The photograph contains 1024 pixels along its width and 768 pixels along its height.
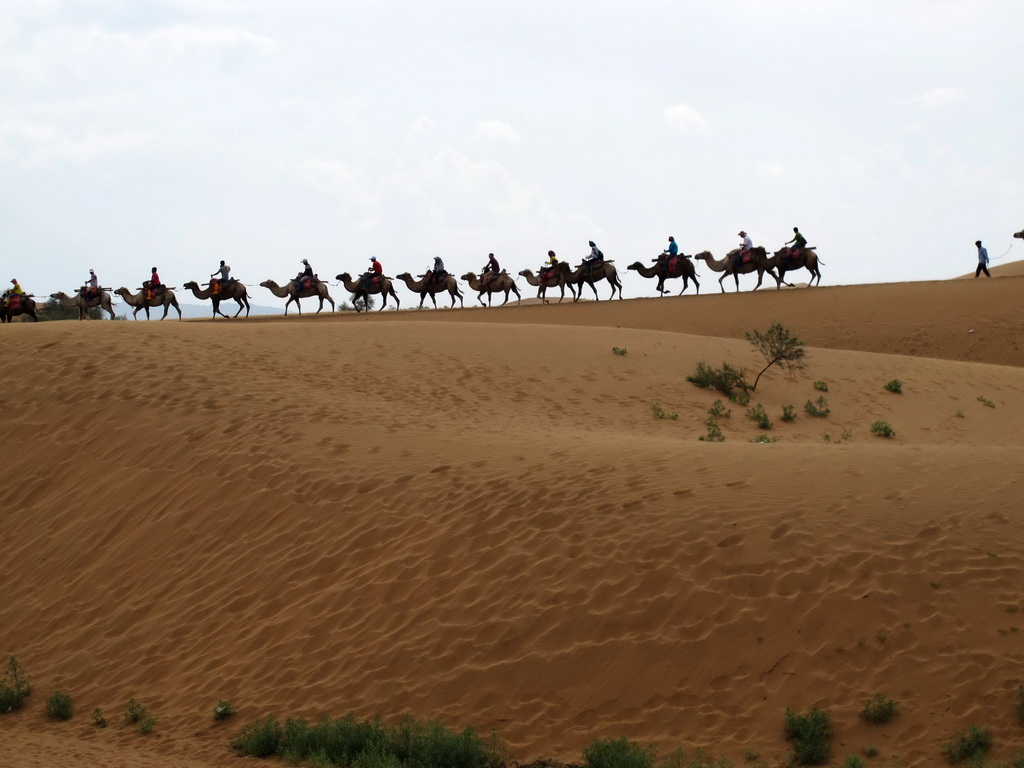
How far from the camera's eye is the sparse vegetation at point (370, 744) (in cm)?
830

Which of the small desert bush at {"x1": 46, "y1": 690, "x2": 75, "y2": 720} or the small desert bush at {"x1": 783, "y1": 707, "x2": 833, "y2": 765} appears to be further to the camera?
the small desert bush at {"x1": 46, "y1": 690, "x2": 75, "y2": 720}

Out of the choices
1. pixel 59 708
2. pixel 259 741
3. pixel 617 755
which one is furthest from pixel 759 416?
pixel 59 708

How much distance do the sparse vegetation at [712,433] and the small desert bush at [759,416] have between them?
2.74ft

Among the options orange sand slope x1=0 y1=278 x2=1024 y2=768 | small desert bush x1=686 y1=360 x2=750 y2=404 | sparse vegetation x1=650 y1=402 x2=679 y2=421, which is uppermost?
small desert bush x1=686 y1=360 x2=750 y2=404

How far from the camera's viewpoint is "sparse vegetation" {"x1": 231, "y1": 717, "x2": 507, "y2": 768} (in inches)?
327

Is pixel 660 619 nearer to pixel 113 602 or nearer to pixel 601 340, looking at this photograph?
pixel 113 602

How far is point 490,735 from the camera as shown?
8.80 m

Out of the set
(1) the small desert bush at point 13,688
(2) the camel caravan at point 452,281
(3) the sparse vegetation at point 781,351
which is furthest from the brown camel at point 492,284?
(1) the small desert bush at point 13,688

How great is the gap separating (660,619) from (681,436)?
908 cm

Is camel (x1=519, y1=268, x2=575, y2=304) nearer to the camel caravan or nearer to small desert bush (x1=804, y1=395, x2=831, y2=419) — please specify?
the camel caravan

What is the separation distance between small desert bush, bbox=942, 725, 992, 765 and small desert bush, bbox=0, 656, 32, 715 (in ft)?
28.2

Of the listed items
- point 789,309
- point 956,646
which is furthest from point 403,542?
point 789,309

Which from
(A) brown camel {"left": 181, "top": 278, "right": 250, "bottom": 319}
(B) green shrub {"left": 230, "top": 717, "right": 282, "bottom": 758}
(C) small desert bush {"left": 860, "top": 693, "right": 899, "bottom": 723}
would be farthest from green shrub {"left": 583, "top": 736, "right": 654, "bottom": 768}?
(A) brown camel {"left": 181, "top": 278, "right": 250, "bottom": 319}

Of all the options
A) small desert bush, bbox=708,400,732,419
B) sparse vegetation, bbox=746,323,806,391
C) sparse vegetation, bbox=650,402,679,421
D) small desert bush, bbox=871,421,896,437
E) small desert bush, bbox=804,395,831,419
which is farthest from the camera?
sparse vegetation, bbox=746,323,806,391
